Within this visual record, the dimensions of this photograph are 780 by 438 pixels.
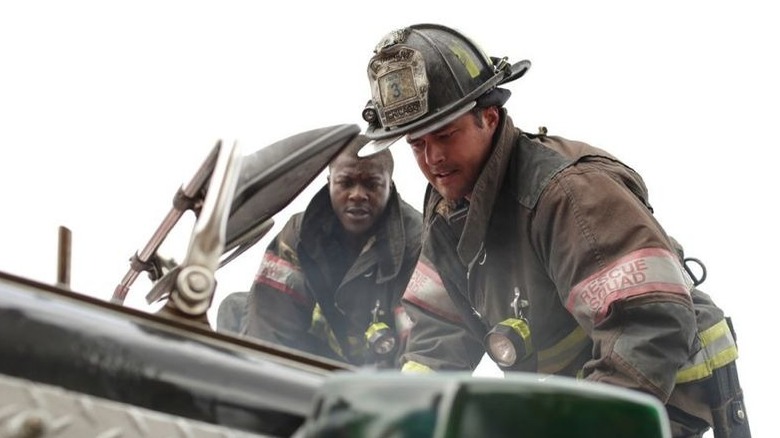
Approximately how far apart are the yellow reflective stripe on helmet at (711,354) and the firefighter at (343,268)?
183 centimetres

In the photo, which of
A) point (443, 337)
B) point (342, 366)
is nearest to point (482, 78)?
point (443, 337)

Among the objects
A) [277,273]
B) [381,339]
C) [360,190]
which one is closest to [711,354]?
[381,339]

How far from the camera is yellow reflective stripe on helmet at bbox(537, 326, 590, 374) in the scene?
3.27 m

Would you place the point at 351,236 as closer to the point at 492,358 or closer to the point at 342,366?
the point at 492,358

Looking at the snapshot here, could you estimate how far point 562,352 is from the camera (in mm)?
3293

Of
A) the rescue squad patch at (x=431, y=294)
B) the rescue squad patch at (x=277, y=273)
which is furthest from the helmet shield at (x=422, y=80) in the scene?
the rescue squad patch at (x=277, y=273)

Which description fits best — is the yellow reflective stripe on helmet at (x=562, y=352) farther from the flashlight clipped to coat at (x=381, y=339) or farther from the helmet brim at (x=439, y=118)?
the flashlight clipped to coat at (x=381, y=339)

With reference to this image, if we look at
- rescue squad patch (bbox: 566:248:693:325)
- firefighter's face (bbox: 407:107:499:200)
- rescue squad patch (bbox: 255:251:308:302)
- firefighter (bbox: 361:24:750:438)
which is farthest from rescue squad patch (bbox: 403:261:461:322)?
rescue squad patch (bbox: 255:251:308:302)

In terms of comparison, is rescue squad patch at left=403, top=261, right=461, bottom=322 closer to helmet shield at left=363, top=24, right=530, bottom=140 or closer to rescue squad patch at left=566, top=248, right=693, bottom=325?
helmet shield at left=363, top=24, right=530, bottom=140

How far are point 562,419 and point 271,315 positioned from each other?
4684mm

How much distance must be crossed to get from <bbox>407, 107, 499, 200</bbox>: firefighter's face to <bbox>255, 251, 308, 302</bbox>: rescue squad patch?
1.90 metres

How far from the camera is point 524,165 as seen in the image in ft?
11.2

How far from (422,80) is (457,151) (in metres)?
0.24

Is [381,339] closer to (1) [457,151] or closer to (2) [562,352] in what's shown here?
(1) [457,151]
